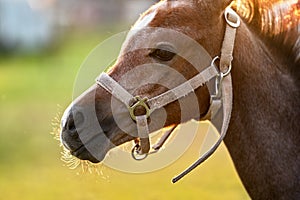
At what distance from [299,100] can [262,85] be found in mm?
230

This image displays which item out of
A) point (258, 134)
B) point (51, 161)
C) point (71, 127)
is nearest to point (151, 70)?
point (71, 127)

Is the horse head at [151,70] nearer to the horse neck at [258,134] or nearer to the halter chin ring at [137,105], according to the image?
the halter chin ring at [137,105]

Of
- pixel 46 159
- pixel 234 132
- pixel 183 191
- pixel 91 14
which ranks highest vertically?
pixel 234 132

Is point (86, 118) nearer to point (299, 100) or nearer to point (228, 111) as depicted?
point (228, 111)

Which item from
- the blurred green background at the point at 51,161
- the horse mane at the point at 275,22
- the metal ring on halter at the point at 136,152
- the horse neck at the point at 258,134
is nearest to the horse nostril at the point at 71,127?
the metal ring on halter at the point at 136,152

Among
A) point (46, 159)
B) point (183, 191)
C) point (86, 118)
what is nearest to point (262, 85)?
point (86, 118)

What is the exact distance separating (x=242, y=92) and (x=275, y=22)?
0.43 meters

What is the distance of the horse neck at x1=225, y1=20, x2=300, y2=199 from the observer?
4.29 meters

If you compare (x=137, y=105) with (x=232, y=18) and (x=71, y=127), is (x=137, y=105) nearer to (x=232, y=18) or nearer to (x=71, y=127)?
(x=71, y=127)

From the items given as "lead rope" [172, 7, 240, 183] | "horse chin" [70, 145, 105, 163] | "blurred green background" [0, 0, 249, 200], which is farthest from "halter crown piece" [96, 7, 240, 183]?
"blurred green background" [0, 0, 249, 200]

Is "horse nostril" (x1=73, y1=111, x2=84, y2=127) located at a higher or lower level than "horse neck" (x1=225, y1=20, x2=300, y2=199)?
higher

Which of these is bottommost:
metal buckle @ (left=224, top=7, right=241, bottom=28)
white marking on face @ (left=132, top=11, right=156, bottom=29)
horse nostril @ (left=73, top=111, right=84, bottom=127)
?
horse nostril @ (left=73, top=111, right=84, bottom=127)

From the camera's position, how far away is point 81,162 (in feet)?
14.2

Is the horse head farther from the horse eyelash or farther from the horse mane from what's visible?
the horse mane
